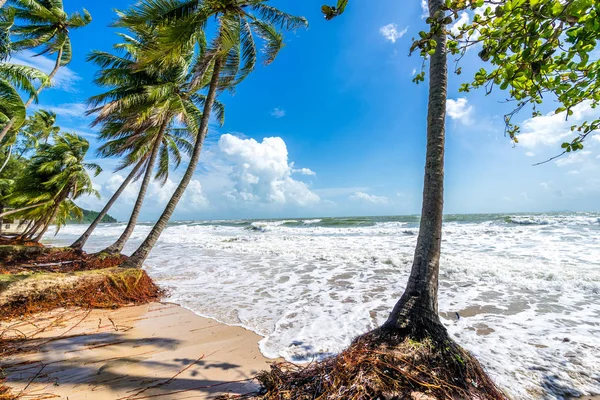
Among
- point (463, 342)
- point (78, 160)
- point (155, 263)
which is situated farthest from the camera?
point (78, 160)

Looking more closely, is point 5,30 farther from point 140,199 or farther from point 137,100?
point 140,199

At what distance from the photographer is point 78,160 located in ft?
46.6

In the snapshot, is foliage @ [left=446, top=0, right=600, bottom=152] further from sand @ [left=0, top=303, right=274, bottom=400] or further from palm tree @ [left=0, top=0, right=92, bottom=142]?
palm tree @ [left=0, top=0, right=92, bottom=142]

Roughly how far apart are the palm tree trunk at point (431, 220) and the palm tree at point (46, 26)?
1569 centimetres

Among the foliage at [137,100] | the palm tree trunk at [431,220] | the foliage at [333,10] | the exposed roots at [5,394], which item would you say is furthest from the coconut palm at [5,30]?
the palm tree trunk at [431,220]

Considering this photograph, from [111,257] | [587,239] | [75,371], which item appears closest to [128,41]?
[111,257]

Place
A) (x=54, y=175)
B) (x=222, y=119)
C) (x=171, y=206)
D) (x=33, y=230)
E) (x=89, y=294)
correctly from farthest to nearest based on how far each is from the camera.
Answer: (x=33, y=230)
(x=54, y=175)
(x=222, y=119)
(x=171, y=206)
(x=89, y=294)

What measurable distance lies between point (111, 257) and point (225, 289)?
18.6 feet

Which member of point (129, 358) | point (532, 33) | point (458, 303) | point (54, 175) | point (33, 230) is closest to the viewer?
point (532, 33)

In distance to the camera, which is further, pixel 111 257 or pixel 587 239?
pixel 587 239

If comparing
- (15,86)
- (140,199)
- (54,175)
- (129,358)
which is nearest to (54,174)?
(54,175)

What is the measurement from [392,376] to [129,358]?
3179 millimetres

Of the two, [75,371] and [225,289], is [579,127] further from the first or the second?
[225,289]

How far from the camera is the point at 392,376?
2057mm
